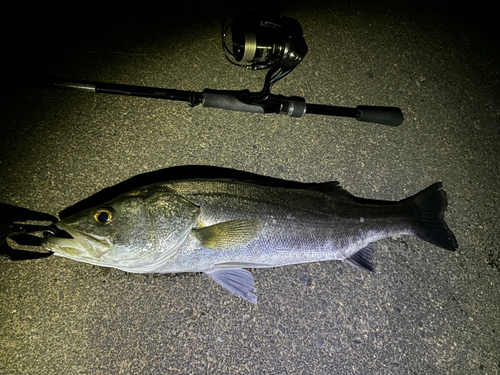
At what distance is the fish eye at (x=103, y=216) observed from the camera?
172 cm

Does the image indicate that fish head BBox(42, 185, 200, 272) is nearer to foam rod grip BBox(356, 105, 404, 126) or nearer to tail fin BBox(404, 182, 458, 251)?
foam rod grip BBox(356, 105, 404, 126)

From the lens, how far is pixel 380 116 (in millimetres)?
2461

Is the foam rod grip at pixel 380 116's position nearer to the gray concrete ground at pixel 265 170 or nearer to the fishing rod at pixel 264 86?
the fishing rod at pixel 264 86

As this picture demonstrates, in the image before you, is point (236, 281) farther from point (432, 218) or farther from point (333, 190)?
point (432, 218)

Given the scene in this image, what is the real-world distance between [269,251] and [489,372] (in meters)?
2.42

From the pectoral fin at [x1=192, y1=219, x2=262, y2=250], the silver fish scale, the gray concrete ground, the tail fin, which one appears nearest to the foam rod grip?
the gray concrete ground

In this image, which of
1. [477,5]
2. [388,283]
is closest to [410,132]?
[388,283]

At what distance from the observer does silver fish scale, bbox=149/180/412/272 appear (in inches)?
73.2

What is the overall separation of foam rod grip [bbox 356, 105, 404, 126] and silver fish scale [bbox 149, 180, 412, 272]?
2.71ft

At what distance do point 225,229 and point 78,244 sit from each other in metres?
0.91

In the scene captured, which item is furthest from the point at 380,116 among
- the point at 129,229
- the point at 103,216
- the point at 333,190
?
the point at 103,216

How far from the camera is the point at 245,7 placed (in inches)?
98.7

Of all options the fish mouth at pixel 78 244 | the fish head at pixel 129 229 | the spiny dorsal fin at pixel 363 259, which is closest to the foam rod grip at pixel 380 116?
the spiny dorsal fin at pixel 363 259

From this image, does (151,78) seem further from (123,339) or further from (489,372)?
Result: (489,372)
